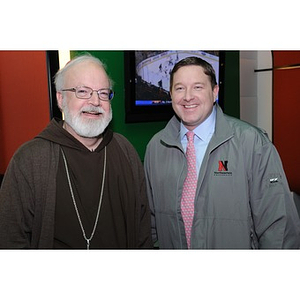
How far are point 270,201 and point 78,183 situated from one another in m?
0.78

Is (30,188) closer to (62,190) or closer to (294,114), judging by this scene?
(62,190)

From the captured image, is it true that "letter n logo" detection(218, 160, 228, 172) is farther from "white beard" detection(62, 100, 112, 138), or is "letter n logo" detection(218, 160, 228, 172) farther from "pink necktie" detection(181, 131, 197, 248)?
"white beard" detection(62, 100, 112, 138)

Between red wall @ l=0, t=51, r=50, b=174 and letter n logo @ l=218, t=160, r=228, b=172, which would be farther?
red wall @ l=0, t=51, r=50, b=174

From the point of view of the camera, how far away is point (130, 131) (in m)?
2.87

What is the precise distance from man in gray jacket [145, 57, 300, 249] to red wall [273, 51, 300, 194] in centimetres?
206

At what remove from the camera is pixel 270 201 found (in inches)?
58.6

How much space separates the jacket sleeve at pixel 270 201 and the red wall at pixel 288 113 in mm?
2041

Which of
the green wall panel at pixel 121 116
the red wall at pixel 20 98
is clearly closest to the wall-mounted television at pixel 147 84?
the green wall panel at pixel 121 116

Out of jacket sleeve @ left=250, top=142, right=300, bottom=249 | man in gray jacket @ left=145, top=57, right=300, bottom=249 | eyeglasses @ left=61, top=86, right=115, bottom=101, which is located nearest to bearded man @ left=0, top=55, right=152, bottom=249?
eyeglasses @ left=61, top=86, right=115, bottom=101

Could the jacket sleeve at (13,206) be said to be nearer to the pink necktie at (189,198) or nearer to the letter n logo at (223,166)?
the pink necktie at (189,198)

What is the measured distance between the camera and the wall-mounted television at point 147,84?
2758 mm

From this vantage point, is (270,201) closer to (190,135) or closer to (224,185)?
(224,185)

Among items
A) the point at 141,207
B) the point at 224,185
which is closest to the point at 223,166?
the point at 224,185

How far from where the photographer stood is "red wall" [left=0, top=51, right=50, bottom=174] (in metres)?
1.98
